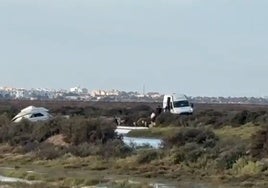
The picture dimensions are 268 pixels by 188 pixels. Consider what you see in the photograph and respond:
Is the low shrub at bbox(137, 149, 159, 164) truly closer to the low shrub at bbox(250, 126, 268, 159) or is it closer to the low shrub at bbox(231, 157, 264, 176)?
the low shrub at bbox(250, 126, 268, 159)

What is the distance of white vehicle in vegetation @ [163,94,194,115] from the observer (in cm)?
6979

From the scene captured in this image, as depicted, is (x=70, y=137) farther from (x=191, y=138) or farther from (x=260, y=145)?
(x=260, y=145)

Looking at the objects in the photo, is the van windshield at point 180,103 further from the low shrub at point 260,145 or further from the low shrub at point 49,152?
the low shrub at point 260,145

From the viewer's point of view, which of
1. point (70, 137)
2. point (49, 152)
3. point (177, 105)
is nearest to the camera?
point (49, 152)

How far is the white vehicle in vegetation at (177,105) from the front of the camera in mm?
69794

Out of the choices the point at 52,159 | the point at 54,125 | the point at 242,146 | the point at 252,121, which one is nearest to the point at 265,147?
the point at 242,146

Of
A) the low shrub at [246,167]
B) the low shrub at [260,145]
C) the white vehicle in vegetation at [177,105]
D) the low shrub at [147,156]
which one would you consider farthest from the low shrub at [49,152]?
the white vehicle in vegetation at [177,105]

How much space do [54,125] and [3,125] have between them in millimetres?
7444

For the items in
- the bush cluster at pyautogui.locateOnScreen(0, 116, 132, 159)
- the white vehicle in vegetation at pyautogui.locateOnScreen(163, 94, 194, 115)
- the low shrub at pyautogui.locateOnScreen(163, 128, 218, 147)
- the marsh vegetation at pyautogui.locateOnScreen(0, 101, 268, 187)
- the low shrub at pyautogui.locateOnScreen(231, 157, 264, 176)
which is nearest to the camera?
the low shrub at pyautogui.locateOnScreen(231, 157, 264, 176)

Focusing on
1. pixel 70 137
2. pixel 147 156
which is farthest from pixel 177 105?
pixel 147 156

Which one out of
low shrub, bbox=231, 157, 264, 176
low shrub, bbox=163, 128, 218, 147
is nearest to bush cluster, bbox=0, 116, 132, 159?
low shrub, bbox=163, 128, 218, 147

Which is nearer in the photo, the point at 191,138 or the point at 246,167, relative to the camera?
the point at 246,167

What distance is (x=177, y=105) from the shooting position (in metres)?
71.0

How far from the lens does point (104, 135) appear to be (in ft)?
136
